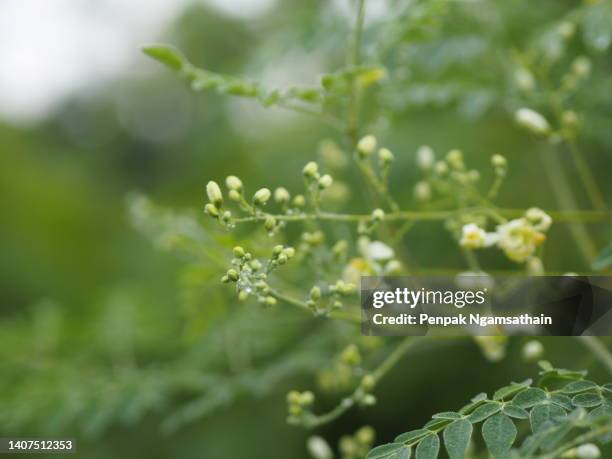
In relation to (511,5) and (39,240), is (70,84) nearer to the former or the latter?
(39,240)

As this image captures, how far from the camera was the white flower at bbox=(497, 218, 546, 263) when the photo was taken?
1.18 metres

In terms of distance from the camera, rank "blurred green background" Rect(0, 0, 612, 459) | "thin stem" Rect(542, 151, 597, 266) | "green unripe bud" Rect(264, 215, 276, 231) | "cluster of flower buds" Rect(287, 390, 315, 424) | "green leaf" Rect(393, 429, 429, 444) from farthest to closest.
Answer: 1. "blurred green background" Rect(0, 0, 612, 459)
2. "thin stem" Rect(542, 151, 597, 266)
3. "cluster of flower buds" Rect(287, 390, 315, 424)
4. "green unripe bud" Rect(264, 215, 276, 231)
5. "green leaf" Rect(393, 429, 429, 444)

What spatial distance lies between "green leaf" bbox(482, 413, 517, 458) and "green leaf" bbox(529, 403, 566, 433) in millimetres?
30

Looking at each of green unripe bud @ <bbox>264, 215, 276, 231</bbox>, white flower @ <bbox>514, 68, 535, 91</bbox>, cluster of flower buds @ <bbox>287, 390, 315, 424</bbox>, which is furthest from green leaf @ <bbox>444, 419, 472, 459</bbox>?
white flower @ <bbox>514, 68, 535, 91</bbox>

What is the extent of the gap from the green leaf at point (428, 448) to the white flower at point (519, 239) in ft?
1.31

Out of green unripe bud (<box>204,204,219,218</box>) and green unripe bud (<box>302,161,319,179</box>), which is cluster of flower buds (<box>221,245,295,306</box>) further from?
green unripe bud (<box>302,161,319,179</box>)

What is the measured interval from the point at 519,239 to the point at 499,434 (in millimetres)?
403

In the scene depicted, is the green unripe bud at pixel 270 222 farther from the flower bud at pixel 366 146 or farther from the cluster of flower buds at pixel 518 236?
the cluster of flower buds at pixel 518 236

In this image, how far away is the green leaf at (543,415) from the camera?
91 cm

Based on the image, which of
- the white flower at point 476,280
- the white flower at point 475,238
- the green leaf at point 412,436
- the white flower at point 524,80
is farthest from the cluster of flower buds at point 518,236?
the white flower at point 524,80

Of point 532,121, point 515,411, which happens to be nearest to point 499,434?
point 515,411

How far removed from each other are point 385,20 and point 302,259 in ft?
2.32

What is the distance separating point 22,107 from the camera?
27.7ft

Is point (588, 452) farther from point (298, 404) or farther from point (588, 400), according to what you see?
point (298, 404)
